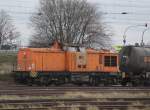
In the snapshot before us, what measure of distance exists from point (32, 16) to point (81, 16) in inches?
323

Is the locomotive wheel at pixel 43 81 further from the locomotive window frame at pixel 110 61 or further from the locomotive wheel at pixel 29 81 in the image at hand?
the locomotive window frame at pixel 110 61

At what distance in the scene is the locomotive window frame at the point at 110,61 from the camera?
38.6 m

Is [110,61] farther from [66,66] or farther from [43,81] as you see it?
[43,81]

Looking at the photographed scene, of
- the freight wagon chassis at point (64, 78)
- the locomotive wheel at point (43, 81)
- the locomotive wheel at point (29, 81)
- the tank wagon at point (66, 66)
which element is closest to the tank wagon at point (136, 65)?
the tank wagon at point (66, 66)

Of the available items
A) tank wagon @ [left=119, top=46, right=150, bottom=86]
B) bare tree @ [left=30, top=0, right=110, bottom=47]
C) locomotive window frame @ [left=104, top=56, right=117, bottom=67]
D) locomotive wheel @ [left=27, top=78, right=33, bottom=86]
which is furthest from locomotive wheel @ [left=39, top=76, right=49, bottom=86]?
bare tree @ [left=30, top=0, right=110, bottom=47]

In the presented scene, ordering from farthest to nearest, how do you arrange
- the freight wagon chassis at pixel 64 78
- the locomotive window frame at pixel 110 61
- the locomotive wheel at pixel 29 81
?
the locomotive window frame at pixel 110 61 → the locomotive wheel at pixel 29 81 → the freight wagon chassis at pixel 64 78

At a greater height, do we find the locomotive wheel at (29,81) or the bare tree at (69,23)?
the bare tree at (69,23)

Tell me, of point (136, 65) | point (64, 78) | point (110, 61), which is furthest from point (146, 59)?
point (64, 78)

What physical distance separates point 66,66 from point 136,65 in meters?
5.78

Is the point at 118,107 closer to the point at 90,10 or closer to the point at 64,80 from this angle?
the point at 64,80

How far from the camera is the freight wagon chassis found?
119 feet

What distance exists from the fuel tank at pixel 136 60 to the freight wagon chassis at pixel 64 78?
138 centimetres

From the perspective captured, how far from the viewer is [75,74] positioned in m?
37.0

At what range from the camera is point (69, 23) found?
3036 inches
